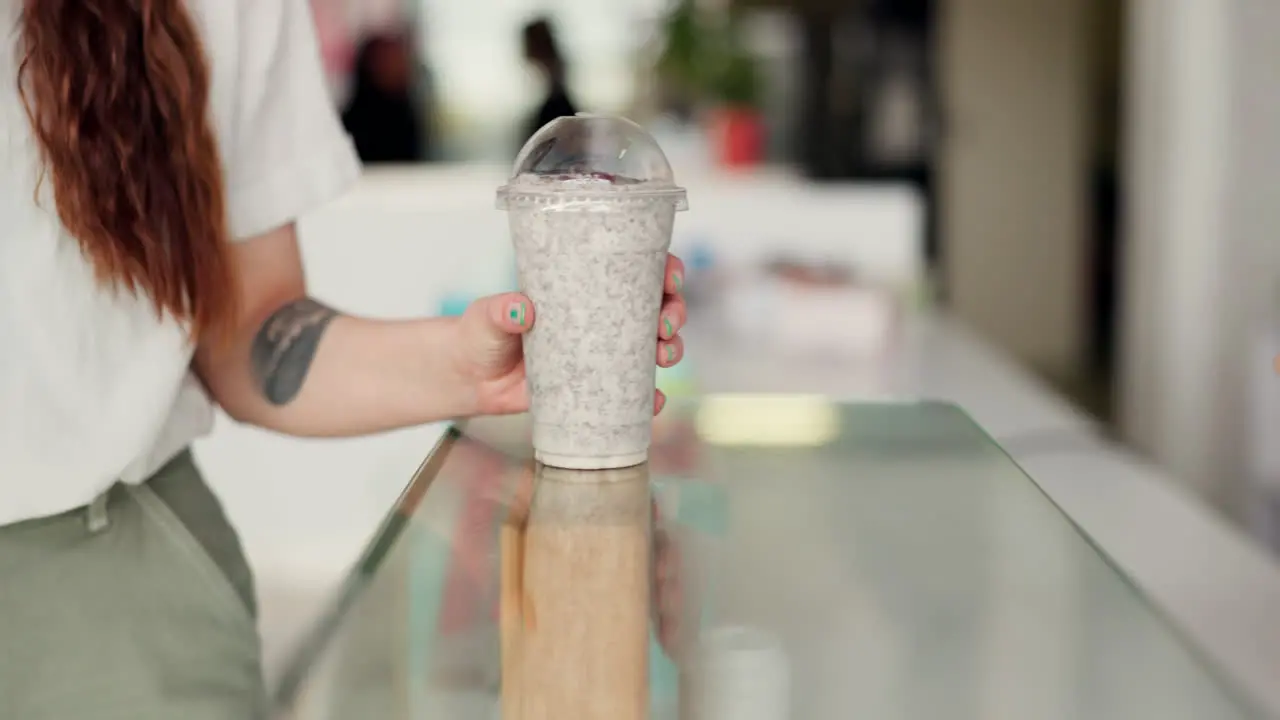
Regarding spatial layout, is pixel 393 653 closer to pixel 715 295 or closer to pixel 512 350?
pixel 512 350

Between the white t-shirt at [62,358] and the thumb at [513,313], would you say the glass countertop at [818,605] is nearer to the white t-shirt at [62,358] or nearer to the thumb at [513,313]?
the thumb at [513,313]

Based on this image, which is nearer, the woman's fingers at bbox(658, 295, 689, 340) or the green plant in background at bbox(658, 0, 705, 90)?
the woman's fingers at bbox(658, 295, 689, 340)

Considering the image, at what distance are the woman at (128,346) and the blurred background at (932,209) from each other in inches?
6.0

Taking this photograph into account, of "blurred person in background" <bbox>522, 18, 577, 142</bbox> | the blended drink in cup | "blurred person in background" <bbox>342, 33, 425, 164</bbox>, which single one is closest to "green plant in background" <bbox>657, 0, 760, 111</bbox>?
"blurred person in background" <bbox>522, 18, 577, 142</bbox>

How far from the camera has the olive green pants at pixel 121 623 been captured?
2.79ft

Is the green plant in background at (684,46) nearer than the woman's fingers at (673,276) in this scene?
No

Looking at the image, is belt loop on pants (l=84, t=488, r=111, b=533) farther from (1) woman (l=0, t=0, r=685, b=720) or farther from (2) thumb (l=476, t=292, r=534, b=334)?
(2) thumb (l=476, t=292, r=534, b=334)

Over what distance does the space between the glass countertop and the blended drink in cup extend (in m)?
0.03

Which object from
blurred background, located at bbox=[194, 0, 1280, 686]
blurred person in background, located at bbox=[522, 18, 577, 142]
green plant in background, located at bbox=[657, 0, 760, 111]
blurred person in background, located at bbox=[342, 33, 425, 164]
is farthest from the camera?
blurred person in background, located at bbox=[342, 33, 425, 164]

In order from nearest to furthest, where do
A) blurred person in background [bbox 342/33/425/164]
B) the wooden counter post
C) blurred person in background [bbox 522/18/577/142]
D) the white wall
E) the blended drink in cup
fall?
the wooden counter post < the blended drink in cup < the white wall < blurred person in background [bbox 522/18/577/142] < blurred person in background [bbox 342/33/425/164]

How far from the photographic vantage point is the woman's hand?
2.68 ft

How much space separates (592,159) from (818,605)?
0.32 m

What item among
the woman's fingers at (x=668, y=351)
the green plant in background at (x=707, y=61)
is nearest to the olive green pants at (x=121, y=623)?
the woman's fingers at (x=668, y=351)

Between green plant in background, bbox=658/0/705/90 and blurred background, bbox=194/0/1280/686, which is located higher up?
green plant in background, bbox=658/0/705/90
